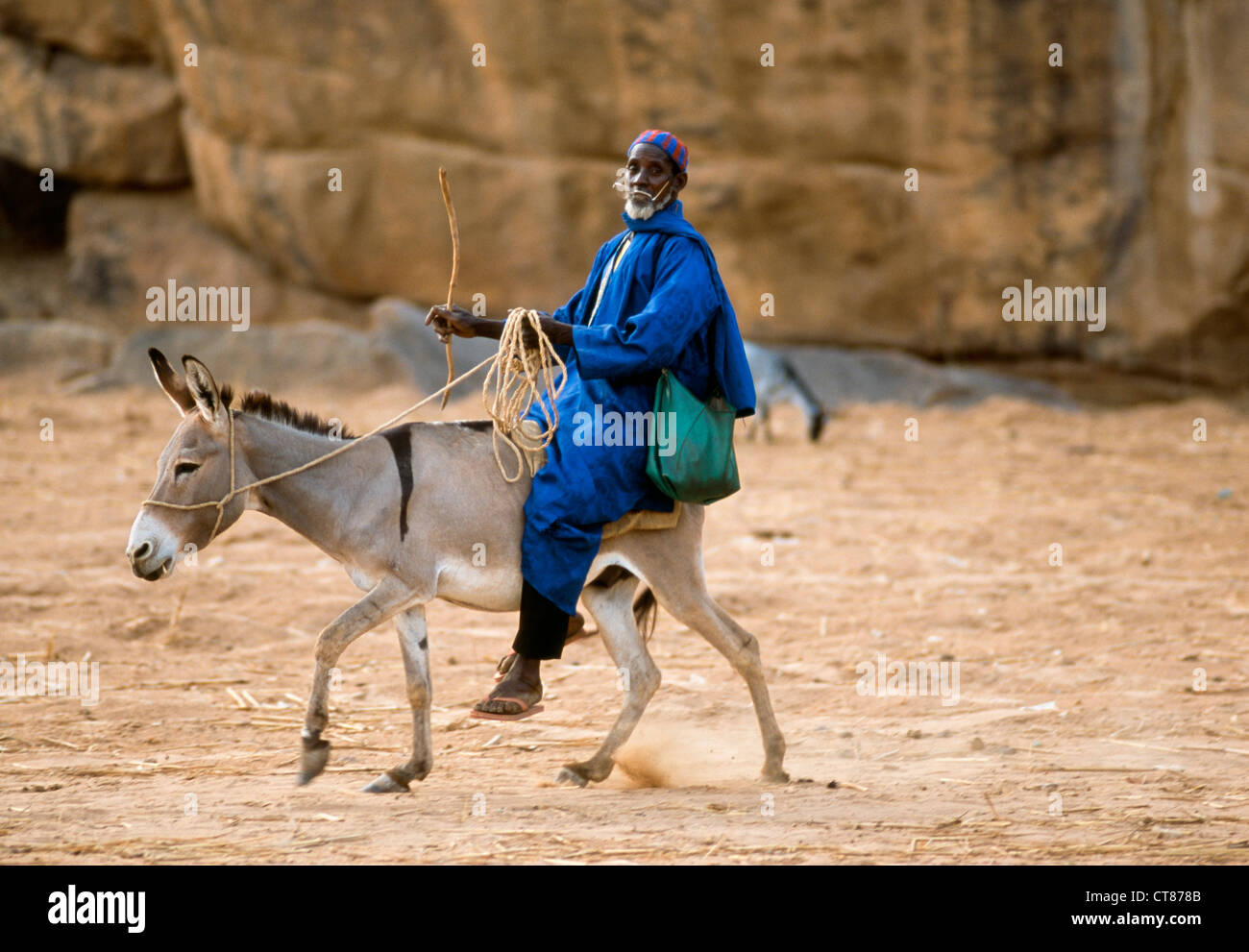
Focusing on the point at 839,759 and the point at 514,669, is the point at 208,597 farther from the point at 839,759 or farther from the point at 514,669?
the point at 839,759

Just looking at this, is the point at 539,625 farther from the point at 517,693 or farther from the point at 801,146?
the point at 801,146

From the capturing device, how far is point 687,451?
188 inches

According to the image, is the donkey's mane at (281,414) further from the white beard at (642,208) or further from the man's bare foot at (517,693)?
the white beard at (642,208)

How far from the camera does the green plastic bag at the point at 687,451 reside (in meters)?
4.77

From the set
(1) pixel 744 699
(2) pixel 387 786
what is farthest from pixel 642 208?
(1) pixel 744 699

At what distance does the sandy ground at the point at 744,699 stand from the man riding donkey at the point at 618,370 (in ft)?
2.11

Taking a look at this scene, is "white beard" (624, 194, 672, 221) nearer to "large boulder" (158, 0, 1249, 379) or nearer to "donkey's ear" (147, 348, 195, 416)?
"donkey's ear" (147, 348, 195, 416)

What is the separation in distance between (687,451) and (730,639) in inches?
30.1

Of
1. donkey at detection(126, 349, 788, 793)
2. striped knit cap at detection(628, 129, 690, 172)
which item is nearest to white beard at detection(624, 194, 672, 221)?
striped knit cap at detection(628, 129, 690, 172)

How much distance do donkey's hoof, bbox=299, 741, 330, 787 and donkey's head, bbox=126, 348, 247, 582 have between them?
78 centimetres

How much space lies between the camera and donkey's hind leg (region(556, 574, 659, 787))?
196 inches

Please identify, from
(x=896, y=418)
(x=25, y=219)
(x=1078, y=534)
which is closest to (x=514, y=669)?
(x=1078, y=534)

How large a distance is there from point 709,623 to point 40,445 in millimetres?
8494
